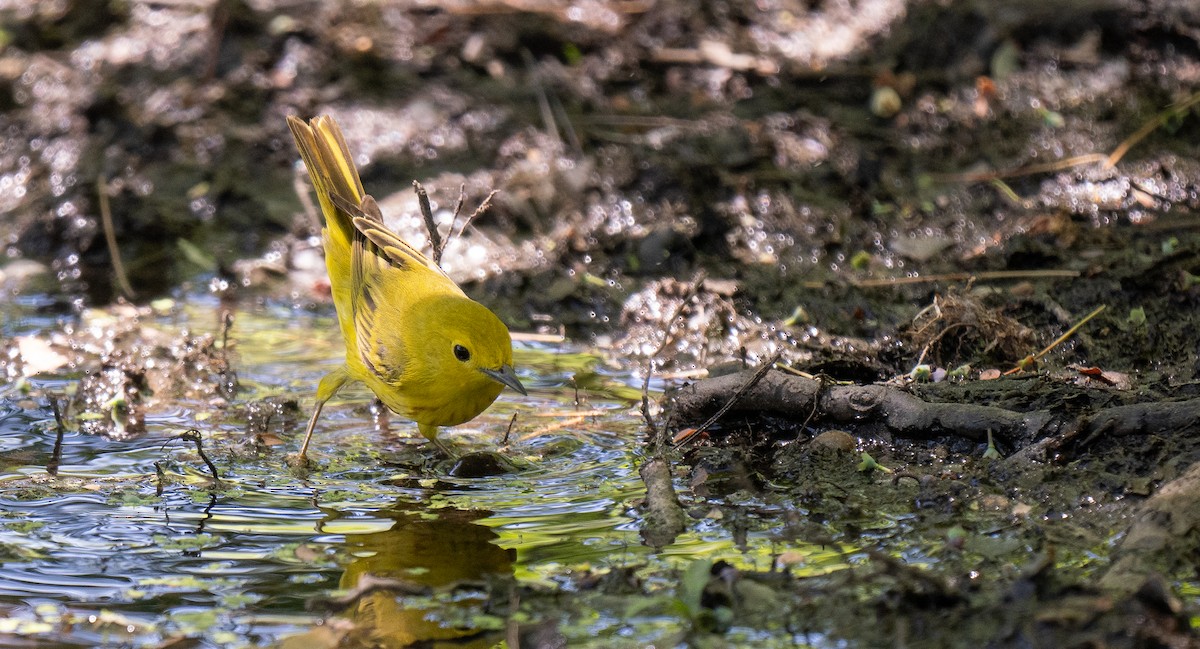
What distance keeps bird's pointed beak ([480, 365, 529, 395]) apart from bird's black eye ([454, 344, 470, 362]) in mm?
91

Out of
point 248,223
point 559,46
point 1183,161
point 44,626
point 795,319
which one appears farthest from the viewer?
point 559,46

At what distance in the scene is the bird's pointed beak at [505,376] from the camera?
4.62 metres

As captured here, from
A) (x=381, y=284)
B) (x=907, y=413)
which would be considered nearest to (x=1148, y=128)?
(x=907, y=413)

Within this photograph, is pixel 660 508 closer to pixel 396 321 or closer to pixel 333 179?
pixel 396 321

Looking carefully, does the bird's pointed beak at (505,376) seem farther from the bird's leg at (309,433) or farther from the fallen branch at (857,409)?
the bird's leg at (309,433)

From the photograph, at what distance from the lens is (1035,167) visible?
7152 millimetres

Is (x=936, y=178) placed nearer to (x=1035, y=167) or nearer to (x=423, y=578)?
(x=1035, y=167)

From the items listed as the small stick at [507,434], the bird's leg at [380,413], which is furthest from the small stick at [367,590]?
the bird's leg at [380,413]

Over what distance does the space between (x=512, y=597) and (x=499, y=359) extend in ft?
4.41

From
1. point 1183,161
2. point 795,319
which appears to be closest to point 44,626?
point 795,319

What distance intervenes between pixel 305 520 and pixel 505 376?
90 centimetres

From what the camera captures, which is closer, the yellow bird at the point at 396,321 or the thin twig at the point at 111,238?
the yellow bird at the point at 396,321

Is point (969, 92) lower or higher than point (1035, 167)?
higher

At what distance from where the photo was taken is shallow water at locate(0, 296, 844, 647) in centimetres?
353
